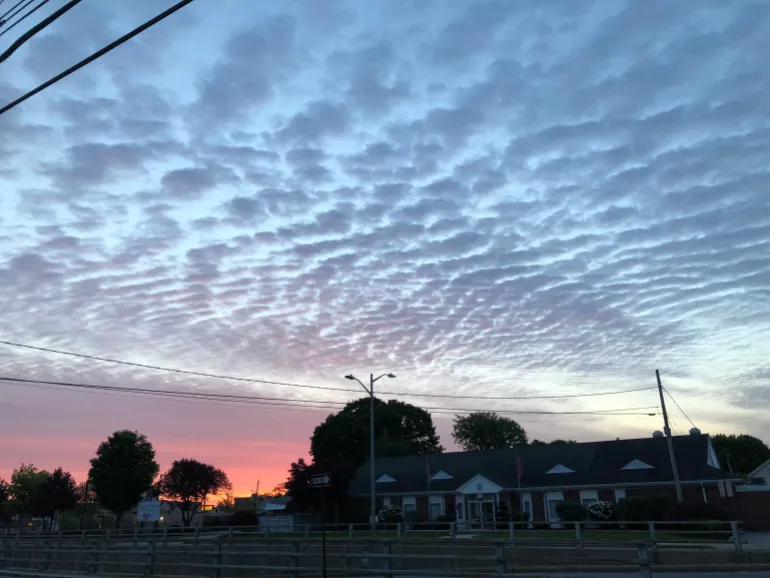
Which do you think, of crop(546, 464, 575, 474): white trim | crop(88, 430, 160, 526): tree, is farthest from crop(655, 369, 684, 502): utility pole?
crop(88, 430, 160, 526): tree

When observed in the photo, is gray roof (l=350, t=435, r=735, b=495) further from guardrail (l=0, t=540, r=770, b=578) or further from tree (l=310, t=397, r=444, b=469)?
guardrail (l=0, t=540, r=770, b=578)

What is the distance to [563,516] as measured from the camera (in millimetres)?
46406

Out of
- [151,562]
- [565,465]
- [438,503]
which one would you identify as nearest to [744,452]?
[565,465]

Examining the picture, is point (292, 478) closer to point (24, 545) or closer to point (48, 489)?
point (24, 545)

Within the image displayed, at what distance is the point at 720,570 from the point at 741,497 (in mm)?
28717

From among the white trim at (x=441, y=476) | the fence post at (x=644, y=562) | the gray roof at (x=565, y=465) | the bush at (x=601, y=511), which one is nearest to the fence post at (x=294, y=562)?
the fence post at (x=644, y=562)

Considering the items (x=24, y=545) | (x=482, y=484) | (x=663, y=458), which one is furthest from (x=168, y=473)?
(x=663, y=458)

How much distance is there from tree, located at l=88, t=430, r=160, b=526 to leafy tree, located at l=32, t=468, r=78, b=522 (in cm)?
1435

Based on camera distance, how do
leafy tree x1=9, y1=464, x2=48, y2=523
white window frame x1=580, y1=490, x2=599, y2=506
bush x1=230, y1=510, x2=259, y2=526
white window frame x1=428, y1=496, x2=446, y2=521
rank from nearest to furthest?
white window frame x1=580, y1=490, x2=599, y2=506 < bush x1=230, y1=510, x2=259, y2=526 < white window frame x1=428, y1=496, x2=446, y2=521 < leafy tree x1=9, y1=464, x2=48, y2=523

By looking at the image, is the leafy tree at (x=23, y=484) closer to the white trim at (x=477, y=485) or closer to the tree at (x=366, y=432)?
the tree at (x=366, y=432)

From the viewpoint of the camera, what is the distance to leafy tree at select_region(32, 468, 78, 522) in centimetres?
8456

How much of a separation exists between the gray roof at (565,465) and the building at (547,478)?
0.07m

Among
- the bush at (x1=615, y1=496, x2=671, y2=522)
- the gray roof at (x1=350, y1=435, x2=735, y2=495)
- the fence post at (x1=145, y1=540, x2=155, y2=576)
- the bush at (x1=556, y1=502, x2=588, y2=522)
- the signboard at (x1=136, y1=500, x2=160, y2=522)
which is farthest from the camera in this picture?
the gray roof at (x1=350, y1=435, x2=735, y2=495)

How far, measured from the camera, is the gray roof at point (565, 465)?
48250mm
